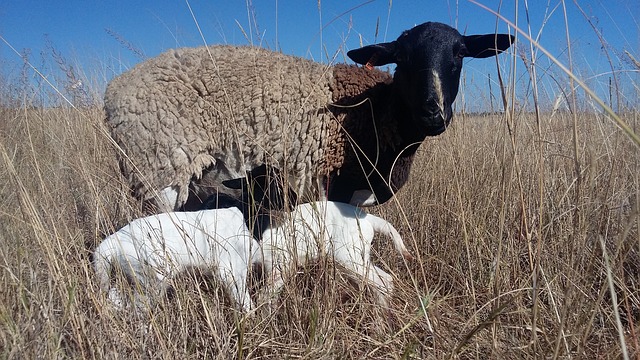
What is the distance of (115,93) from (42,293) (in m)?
2.15

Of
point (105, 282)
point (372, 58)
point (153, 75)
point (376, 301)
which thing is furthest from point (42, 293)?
point (372, 58)

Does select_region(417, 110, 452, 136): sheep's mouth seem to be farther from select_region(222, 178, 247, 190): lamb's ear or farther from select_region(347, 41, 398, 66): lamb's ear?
select_region(222, 178, 247, 190): lamb's ear

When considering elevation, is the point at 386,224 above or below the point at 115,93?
below

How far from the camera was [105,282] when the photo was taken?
233 cm

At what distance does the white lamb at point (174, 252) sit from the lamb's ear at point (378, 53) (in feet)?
4.74

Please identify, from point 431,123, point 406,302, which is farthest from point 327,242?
point 431,123

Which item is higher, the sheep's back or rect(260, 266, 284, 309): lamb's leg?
the sheep's back

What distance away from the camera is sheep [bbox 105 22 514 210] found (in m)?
3.52

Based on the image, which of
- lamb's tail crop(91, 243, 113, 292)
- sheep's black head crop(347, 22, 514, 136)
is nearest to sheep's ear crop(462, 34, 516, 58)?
sheep's black head crop(347, 22, 514, 136)

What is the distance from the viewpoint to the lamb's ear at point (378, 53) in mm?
3541

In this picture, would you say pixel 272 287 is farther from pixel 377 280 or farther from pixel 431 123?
pixel 431 123

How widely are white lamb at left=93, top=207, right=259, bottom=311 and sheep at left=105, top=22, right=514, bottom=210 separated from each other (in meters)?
0.76

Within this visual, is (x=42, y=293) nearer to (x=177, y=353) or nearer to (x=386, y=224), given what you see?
(x=177, y=353)

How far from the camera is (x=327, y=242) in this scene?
2.63 m
